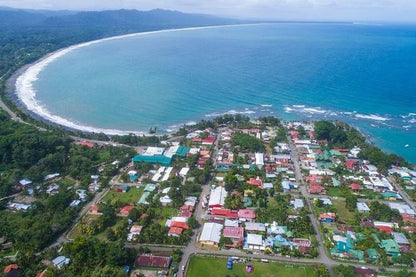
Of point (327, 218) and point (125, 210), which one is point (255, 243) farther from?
point (125, 210)

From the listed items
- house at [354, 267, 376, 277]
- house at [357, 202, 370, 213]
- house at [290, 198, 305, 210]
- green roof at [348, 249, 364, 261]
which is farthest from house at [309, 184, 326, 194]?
house at [354, 267, 376, 277]

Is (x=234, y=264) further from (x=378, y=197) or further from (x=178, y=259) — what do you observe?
(x=378, y=197)

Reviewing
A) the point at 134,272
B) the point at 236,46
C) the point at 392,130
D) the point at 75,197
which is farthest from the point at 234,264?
the point at 236,46

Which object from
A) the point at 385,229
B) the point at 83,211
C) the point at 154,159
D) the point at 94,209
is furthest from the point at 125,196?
the point at 385,229

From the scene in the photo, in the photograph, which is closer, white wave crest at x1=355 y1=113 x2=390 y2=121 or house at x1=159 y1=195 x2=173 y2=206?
A: house at x1=159 y1=195 x2=173 y2=206

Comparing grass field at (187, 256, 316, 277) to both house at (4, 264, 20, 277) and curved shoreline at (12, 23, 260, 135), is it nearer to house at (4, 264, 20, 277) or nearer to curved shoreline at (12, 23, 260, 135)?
house at (4, 264, 20, 277)

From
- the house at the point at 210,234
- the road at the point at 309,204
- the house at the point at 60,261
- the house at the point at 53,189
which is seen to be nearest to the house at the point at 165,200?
the house at the point at 210,234
